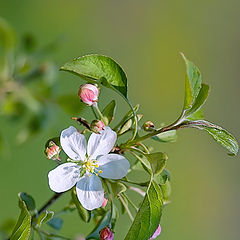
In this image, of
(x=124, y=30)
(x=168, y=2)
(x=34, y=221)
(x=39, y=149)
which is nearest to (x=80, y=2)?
(x=124, y=30)

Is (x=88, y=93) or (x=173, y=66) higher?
(x=88, y=93)

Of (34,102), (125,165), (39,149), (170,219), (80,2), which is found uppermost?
(80,2)

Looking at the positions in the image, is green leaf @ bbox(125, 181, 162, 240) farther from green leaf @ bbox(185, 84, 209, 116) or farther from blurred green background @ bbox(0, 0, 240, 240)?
blurred green background @ bbox(0, 0, 240, 240)

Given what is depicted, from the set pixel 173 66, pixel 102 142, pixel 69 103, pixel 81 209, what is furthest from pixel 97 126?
pixel 173 66

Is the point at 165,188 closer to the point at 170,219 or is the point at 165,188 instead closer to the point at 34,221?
the point at 34,221

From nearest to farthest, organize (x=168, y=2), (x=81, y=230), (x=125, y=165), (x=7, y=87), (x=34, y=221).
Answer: (x=125, y=165), (x=34, y=221), (x=7, y=87), (x=81, y=230), (x=168, y=2)

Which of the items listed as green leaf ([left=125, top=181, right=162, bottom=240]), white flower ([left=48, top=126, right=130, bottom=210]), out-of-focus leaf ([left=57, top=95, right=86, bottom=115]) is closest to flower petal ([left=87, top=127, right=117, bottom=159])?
white flower ([left=48, top=126, right=130, bottom=210])

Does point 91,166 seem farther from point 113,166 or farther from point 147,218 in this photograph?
point 147,218

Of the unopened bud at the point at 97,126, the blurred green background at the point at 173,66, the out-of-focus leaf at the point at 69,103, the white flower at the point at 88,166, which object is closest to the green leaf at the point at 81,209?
the white flower at the point at 88,166
